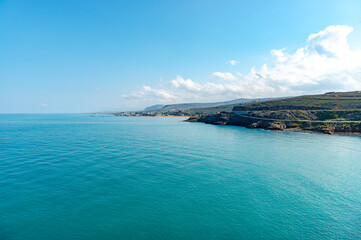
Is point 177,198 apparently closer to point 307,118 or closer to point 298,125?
point 298,125

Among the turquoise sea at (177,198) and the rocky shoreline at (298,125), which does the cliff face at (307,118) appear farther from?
the turquoise sea at (177,198)

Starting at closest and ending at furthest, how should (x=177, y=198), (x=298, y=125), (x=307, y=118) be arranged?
(x=177, y=198) < (x=298, y=125) < (x=307, y=118)

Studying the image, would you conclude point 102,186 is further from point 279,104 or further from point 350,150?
point 279,104

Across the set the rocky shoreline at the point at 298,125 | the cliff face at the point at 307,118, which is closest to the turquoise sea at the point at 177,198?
the rocky shoreline at the point at 298,125

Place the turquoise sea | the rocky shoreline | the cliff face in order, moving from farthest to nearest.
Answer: the cliff face, the rocky shoreline, the turquoise sea

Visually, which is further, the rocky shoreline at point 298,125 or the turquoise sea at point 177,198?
the rocky shoreline at point 298,125

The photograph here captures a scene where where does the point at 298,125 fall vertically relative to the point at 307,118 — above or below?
below

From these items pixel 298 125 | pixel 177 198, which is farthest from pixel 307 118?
pixel 177 198

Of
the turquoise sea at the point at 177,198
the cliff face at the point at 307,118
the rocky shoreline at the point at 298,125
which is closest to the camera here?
the turquoise sea at the point at 177,198

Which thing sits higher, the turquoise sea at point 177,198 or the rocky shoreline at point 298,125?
the rocky shoreline at point 298,125

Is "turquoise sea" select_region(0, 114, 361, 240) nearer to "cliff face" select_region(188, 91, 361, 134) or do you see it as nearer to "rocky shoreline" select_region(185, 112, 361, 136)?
"rocky shoreline" select_region(185, 112, 361, 136)

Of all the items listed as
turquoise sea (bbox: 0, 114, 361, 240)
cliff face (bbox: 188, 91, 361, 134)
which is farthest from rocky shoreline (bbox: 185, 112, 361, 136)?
turquoise sea (bbox: 0, 114, 361, 240)

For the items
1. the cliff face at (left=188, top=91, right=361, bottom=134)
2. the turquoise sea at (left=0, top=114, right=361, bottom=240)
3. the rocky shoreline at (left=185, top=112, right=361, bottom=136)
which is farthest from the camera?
the cliff face at (left=188, top=91, right=361, bottom=134)
